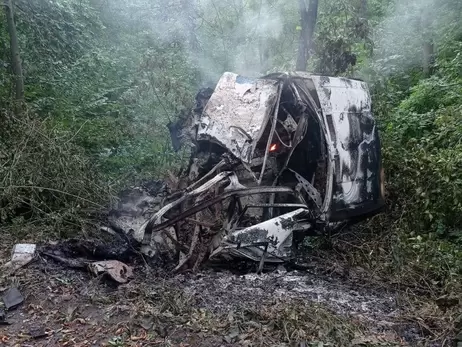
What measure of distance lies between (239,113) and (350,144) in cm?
121

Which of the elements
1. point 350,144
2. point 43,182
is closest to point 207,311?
point 350,144

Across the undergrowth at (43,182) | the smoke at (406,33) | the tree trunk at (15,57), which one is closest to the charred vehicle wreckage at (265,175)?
the undergrowth at (43,182)

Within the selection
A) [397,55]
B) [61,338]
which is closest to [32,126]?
[61,338]

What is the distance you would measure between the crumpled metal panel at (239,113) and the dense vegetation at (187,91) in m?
1.65

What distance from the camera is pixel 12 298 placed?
3951 millimetres

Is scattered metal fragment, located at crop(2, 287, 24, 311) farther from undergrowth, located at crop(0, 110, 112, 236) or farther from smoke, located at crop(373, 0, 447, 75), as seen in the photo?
smoke, located at crop(373, 0, 447, 75)

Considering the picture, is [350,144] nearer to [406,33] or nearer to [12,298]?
[12,298]

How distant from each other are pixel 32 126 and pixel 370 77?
5.64 m

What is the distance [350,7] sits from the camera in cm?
803

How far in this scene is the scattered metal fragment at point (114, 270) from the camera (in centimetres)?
436

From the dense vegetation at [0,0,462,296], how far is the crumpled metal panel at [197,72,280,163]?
1.65 m

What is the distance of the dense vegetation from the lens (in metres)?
5.48

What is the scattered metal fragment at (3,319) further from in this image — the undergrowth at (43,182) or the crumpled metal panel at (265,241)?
the crumpled metal panel at (265,241)

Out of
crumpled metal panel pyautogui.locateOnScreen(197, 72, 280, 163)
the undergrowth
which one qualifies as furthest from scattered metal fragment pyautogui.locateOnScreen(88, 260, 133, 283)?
crumpled metal panel pyautogui.locateOnScreen(197, 72, 280, 163)
